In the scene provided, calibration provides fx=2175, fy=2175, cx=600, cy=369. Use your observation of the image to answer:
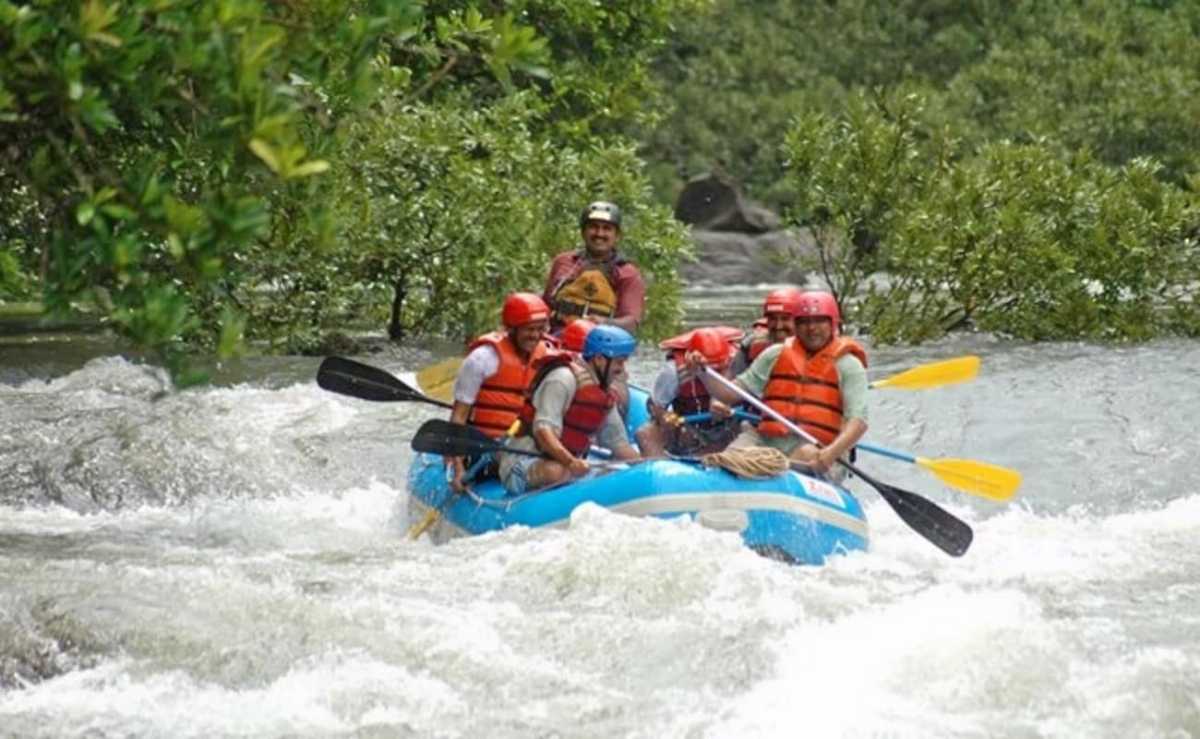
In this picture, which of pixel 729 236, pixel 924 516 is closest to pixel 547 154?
pixel 924 516

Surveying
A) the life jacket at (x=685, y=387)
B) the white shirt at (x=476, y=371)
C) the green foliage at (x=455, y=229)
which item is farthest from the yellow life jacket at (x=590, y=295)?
the green foliage at (x=455, y=229)

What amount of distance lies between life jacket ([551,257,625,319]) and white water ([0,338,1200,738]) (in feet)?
4.54

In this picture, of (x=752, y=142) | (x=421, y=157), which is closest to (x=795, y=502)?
(x=421, y=157)

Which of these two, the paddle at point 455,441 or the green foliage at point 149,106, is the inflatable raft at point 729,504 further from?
the green foliage at point 149,106

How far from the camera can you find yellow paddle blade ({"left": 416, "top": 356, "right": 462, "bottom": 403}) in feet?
37.9

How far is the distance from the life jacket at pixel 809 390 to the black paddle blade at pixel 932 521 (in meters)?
0.29

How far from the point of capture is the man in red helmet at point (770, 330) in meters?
10.6

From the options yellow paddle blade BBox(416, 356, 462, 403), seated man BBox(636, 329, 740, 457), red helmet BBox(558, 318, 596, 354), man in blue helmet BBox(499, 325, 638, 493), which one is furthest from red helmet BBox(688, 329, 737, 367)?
yellow paddle blade BBox(416, 356, 462, 403)

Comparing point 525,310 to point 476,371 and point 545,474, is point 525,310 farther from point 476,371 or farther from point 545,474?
point 545,474

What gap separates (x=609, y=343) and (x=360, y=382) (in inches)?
71.7

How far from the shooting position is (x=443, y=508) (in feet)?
33.2

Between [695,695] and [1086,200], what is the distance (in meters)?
11.3

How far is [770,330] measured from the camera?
1066 cm

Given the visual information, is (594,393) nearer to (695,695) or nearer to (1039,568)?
(1039,568)
